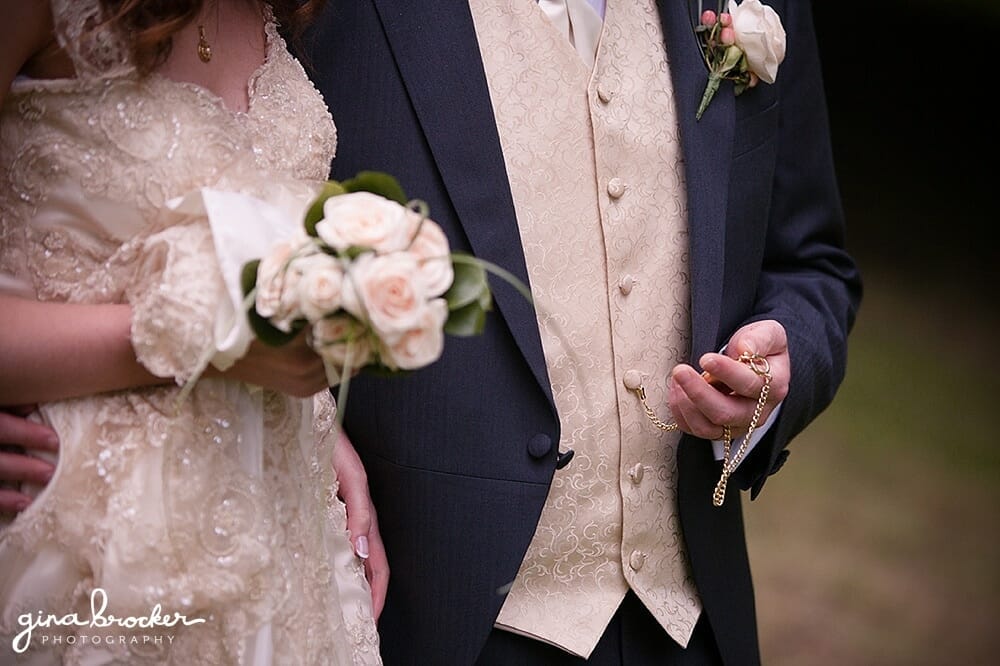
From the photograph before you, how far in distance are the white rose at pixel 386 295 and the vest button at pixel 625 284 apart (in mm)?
723

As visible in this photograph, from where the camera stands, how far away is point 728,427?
6.00 feet

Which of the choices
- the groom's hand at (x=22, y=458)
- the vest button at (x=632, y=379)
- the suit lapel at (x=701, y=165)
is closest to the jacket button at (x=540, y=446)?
the vest button at (x=632, y=379)

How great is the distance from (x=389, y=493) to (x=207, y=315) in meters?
0.58

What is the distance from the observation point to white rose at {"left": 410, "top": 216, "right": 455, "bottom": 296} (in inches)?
47.3

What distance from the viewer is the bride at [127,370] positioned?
138 cm

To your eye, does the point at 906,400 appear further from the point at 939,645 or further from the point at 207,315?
the point at 207,315

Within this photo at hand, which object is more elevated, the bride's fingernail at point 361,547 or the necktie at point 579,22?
the necktie at point 579,22

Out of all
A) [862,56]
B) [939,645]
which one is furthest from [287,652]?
[862,56]

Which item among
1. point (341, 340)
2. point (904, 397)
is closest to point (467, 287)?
point (341, 340)

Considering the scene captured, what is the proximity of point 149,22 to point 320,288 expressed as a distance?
478 millimetres

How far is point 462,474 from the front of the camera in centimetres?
177

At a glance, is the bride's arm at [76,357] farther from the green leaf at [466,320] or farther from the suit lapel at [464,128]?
the suit lapel at [464,128]

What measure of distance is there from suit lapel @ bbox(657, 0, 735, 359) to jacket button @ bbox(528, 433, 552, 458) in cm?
29

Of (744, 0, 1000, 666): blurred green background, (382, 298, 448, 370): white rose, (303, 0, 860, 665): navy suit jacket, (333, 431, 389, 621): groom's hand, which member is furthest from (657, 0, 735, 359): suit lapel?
(744, 0, 1000, 666): blurred green background
